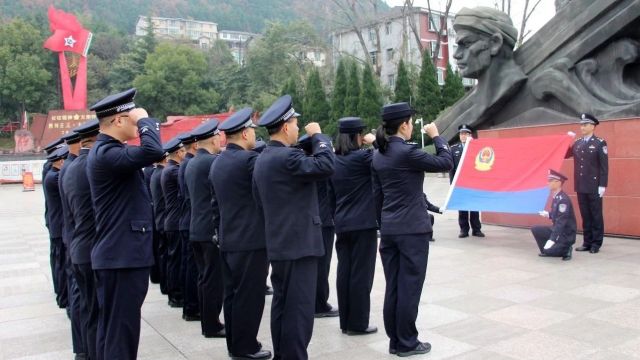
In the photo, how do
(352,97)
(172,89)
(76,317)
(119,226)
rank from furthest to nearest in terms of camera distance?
(172,89) < (352,97) < (76,317) < (119,226)

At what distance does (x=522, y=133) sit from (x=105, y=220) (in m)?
6.51

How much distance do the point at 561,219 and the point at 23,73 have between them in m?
39.3

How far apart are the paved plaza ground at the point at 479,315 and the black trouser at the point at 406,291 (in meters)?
0.15

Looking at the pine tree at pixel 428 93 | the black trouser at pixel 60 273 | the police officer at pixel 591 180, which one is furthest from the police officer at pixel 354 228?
the pine tree at pixel 428 93

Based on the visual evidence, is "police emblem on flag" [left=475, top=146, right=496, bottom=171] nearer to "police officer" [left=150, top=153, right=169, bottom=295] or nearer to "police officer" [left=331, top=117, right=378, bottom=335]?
"police officer" [left=331, top=117, right=378, bottom=335]

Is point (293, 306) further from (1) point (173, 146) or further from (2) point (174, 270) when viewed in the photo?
(1) point (173, 146)

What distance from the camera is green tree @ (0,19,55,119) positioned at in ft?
Result: 121

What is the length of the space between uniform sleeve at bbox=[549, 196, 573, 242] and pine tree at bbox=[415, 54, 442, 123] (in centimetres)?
1868

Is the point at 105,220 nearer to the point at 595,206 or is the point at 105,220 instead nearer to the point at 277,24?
the point at 595,206

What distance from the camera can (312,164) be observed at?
117 inches

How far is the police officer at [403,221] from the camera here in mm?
3439

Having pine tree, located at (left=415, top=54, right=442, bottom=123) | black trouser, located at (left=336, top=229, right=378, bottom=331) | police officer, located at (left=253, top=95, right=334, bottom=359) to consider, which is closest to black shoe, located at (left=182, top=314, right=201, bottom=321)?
black trouser, located at (left=336, top=229, right=378, bottom=331)

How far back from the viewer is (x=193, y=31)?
3681 inches

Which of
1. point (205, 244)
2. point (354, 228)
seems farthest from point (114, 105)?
Answer: point (354, 228)
